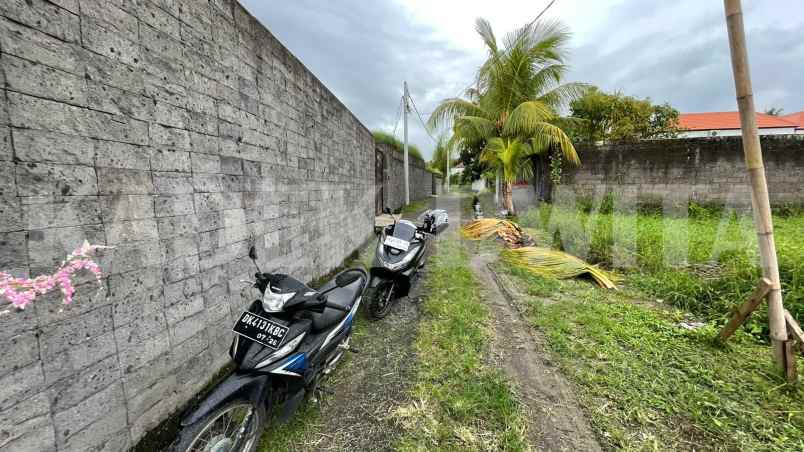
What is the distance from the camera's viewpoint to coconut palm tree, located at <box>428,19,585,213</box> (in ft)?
26.2

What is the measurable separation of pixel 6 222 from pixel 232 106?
1461 millimetres

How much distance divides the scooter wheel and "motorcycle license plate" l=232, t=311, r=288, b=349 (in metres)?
1.52

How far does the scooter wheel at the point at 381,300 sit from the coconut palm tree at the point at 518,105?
651 cm

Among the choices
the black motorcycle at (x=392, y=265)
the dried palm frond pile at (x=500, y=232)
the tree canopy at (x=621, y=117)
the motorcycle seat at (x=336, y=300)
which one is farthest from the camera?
the tree canopy at (x=621, y=117)

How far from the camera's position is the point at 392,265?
3.12m

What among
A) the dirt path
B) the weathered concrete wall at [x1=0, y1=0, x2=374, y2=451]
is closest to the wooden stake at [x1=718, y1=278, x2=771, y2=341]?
the dirt path

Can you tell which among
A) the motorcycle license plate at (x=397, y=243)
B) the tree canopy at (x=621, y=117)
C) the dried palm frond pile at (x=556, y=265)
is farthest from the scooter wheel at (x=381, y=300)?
the tree canopy at (x=621, y=117)

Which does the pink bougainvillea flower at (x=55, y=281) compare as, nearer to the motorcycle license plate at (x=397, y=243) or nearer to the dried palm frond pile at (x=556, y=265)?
the motorcycle license plate at (x=397, y=243)

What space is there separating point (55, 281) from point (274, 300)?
2.76ft

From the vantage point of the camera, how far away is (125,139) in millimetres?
1438

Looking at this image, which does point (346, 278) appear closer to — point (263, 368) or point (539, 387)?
point (263, 368)

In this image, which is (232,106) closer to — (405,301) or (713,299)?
(405,301)

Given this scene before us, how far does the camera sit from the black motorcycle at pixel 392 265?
310cm

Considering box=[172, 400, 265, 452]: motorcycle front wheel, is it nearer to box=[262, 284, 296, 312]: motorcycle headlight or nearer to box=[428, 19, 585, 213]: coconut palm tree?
box=[262, 284, 296, 312]: motorcycle headlight
